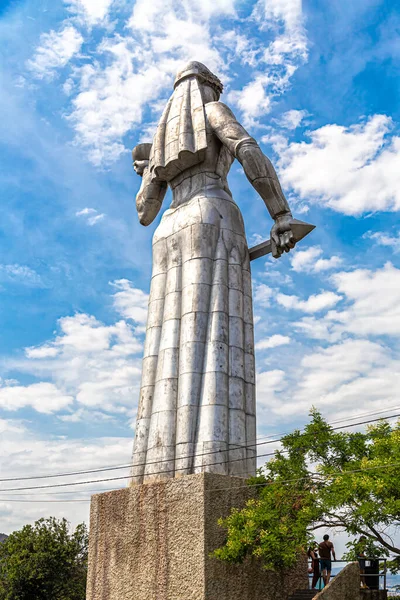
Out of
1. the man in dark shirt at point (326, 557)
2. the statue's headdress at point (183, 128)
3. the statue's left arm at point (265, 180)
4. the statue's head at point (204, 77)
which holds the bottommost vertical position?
the man in dark shirt at point (326, 557)

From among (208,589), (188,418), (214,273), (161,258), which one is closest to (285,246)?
(214,273)

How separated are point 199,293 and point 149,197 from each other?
326cm

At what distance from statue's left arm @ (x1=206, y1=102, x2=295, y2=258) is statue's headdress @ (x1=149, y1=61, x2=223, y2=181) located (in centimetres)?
67

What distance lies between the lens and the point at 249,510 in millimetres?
10125

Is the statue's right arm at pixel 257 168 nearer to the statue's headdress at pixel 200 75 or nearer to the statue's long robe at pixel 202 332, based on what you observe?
the statue's long robe at pixel 202 332

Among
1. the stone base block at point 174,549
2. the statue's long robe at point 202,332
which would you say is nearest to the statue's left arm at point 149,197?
the statue's long robe at point 202,332

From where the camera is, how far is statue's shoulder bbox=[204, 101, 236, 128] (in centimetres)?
1329

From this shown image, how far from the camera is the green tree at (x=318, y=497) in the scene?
361 inches

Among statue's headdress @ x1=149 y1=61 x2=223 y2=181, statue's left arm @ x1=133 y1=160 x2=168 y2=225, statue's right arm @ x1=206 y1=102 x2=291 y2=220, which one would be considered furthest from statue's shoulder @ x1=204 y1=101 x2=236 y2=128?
statue's left arm @ x1=133 y1=160 x2=168 y2=225

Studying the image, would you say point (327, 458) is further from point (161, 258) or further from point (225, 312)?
point (161, 258)

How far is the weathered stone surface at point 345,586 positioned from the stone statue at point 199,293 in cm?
222

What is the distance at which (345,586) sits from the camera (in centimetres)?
979

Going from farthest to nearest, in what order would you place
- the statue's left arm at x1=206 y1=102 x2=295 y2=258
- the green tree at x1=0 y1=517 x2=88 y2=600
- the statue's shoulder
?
the green tree at x1=0 y1=517 x2=88 y2=600
the statue's shoulder
the statue's left arm at x1=206 y1=102 x2=295 y2=258

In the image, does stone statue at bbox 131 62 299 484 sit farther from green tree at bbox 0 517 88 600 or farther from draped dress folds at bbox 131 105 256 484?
green tree at bbox 0 517 88 600
